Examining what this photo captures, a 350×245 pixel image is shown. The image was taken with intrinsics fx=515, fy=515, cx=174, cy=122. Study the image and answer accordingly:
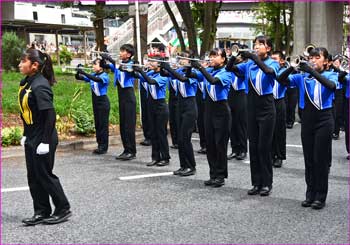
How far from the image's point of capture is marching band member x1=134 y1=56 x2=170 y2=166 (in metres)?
8.20

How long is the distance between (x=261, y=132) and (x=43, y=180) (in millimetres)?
2740

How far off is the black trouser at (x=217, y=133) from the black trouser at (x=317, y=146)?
1.25 m

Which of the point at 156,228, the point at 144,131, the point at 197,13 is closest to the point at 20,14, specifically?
the point at 197,13

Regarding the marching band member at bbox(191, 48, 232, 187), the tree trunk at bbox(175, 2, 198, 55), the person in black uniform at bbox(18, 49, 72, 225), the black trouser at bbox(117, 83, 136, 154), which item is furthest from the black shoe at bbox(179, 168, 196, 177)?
the tree trunk at bbox(175, 2, 198, 55)

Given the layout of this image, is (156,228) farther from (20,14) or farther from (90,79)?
(20,14)

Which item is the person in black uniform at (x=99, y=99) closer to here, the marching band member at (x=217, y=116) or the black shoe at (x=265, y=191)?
the marching band member at (x=217, y=116)

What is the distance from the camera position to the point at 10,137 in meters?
9.61

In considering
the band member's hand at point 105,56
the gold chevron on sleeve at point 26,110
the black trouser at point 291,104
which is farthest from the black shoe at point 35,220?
the black trouser at point 291,104

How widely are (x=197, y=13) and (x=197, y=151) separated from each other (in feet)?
47.6

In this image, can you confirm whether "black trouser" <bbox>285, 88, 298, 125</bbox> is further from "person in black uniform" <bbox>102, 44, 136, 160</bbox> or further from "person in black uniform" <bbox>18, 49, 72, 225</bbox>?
"person in black uniform" <bbox>18, 49, 72, 225</bbox>

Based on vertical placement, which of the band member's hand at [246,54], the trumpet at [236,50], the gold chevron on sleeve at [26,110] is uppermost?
the trumpet at [236,50]

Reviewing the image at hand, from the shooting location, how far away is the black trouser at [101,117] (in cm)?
938

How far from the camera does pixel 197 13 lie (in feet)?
76.0

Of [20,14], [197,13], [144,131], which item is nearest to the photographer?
[144,131]
